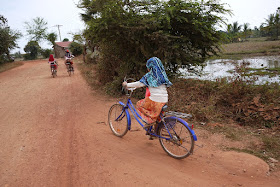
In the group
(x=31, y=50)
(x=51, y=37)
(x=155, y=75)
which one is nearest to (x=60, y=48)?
(x=31, y=50)

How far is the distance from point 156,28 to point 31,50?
52.0 meters

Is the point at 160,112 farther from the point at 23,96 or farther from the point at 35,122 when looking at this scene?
the point at 23,96

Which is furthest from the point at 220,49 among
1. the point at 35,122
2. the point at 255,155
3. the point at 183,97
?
the point at 35,122

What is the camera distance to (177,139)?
3744mm

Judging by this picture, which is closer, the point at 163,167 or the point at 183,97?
the point at 163,167

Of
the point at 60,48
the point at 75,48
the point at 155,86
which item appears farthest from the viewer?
the point at 60,48

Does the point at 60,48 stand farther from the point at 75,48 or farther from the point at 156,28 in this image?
the point at 156,28

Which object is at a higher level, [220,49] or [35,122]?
[220,49]

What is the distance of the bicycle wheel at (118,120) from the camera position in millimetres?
4824

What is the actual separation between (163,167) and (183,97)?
3567 mm

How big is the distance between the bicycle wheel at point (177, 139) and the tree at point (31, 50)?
181 ft

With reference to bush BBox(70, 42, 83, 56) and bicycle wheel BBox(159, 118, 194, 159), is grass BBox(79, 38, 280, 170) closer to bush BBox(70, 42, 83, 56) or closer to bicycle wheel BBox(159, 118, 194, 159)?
bicycle wheel BBox(159, 118, 194, 159)

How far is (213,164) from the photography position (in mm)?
3693

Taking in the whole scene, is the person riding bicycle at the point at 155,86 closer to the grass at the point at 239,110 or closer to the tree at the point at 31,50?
the grass at the point at 239,110
